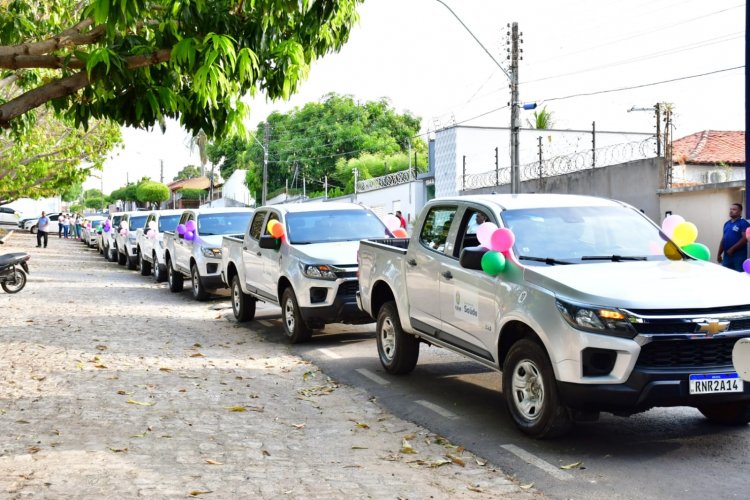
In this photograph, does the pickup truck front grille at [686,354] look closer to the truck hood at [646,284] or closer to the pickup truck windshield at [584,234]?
the truck hood at [646,284]

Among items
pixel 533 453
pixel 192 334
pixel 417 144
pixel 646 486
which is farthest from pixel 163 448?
pixel 417 144

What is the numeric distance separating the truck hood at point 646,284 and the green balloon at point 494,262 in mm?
283

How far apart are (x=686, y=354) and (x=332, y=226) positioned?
24.0 feet

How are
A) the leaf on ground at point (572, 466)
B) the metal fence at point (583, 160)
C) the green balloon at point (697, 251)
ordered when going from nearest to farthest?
Answer: the leaf on ground at point (572, 466) < the green balloon at point (697, 251) < the metal fence at point (583, 160)

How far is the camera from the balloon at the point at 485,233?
7.10 meters

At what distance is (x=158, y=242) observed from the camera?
72.6 ft

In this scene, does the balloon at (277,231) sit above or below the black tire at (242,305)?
above

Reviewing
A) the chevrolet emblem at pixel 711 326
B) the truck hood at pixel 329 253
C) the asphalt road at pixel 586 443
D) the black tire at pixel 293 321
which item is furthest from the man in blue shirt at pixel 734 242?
the chevrolet emblem at pixel 711 326

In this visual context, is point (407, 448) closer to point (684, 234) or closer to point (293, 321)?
point (684, 234)

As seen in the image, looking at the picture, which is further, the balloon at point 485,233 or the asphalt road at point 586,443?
the balloon at point 485,233

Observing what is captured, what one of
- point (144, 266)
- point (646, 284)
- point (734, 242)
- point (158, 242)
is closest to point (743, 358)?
point (646, 284)

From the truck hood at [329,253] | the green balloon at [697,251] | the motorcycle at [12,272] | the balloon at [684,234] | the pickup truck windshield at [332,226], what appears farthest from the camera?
the motorcycle at [12,272]

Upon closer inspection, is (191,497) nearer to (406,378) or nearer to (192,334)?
(406,378)

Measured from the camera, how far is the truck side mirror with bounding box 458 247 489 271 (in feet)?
23.3
